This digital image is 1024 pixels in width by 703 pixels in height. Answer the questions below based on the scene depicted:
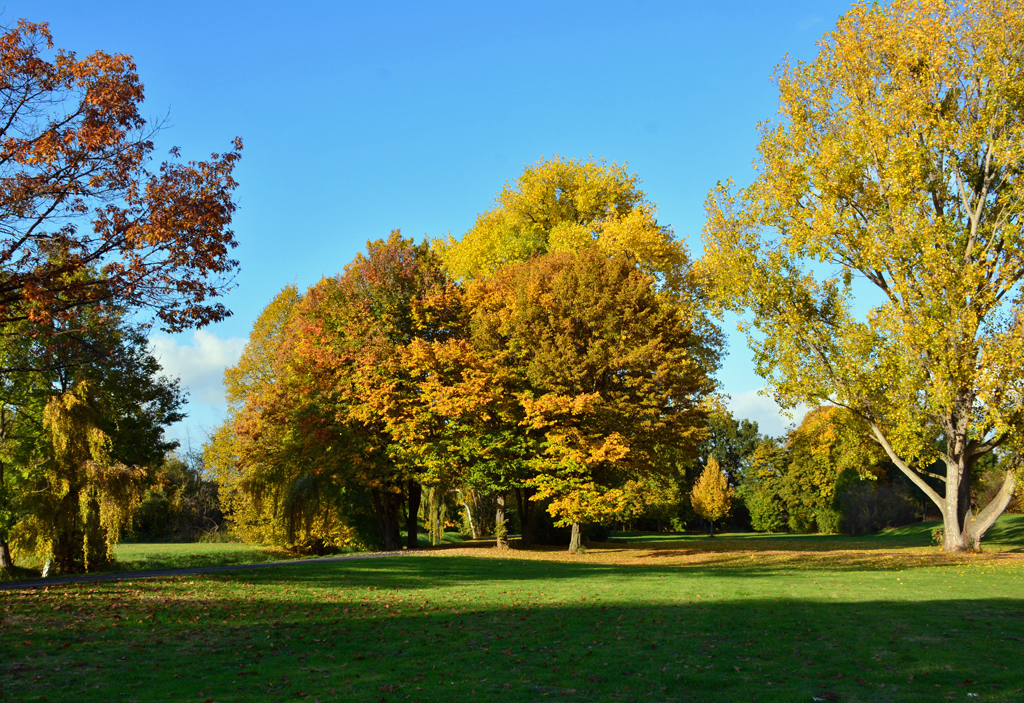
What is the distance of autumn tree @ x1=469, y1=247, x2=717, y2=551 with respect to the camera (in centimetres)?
2428

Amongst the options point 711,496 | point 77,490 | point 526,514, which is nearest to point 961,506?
point 526,514

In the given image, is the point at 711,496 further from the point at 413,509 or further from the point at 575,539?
the point at 413,509

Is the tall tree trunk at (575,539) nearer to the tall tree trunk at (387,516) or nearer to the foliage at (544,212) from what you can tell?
the tall tree trunk at (387,516)

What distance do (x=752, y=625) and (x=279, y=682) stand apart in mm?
7035

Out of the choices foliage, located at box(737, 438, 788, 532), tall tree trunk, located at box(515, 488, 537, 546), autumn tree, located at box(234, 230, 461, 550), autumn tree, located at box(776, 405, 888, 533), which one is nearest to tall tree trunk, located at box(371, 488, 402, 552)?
autumn tree, located at box(234, 230, 461, 550)

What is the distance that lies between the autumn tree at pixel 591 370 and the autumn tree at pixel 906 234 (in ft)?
11.1

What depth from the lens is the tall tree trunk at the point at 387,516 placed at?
29328 millimetres

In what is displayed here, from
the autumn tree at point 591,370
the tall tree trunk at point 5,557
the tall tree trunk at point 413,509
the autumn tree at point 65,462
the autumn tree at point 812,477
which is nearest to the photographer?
the autumn tree at point 65,462

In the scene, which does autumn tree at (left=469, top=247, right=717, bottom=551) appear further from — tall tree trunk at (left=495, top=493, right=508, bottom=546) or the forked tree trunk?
the forked tree trunk

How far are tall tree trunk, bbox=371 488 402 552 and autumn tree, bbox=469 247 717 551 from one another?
7220mm

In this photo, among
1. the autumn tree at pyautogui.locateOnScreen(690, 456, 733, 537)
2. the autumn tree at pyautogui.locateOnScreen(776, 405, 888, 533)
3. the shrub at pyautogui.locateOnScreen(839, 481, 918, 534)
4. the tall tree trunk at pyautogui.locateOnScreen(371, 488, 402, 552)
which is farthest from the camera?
the autumn tree at pyautogui.locateOnScreen(690, 456, 733, 537)

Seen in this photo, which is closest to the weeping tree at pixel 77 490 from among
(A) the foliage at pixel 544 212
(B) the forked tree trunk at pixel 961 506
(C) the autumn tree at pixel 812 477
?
(A) the foliage at pixel 544 212

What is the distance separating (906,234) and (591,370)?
11319 mm

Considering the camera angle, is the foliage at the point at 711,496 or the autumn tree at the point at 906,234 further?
the foliage at the point at 711,496
